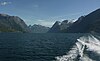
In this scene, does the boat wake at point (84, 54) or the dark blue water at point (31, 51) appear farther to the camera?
the dark blue water at point (31, 51)

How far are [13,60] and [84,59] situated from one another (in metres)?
17.8

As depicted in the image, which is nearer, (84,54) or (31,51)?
(84,54)

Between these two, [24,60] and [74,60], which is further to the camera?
[24,60]

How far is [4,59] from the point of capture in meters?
50.8

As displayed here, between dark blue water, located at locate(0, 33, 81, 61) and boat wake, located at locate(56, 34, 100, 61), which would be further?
dark blue water, located at locate(0, 33, 81, 61)

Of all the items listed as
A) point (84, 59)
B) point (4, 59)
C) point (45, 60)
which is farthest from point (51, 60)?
point (4, 59)

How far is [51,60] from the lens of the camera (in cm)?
4953

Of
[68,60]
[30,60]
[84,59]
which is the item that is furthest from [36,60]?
[84,59]

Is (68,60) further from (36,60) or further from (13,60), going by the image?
(13,60)

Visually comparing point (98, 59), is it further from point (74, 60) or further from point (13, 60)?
point (13, 60)

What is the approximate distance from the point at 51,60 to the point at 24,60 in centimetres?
694

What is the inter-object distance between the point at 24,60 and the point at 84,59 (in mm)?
15455

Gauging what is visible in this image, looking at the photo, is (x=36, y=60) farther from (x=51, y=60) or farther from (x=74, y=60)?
(x=74, y=60)

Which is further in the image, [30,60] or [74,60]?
[30,60]
